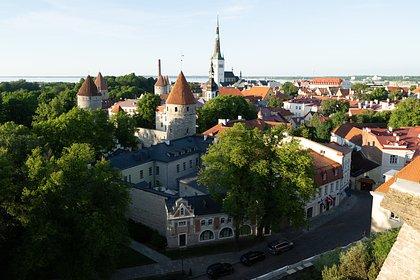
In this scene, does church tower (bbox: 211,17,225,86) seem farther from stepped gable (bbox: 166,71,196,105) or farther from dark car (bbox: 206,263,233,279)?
dark car (bbox: 206,263,233,279)

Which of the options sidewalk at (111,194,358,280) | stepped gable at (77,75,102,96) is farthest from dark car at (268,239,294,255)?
stepped gable at (77,75,102,96)

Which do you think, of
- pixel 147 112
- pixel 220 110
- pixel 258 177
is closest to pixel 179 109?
pixel 220 110

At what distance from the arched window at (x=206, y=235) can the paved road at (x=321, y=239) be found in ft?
11.6

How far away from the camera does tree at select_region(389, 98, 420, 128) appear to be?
55688 millimetres

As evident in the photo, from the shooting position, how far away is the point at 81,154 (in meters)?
23.8

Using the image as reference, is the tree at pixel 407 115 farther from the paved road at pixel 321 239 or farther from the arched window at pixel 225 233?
the arched window at pixel 225 233

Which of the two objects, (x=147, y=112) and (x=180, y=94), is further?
(x=147, y=112)

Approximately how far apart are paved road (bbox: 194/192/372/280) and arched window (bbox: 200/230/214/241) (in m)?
3.55

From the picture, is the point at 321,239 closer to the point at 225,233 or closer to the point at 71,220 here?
the point at 225,233

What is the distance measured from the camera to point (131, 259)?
26.2 meters

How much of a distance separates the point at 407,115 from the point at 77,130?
45.9 m

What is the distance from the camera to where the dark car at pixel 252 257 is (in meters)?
25.6

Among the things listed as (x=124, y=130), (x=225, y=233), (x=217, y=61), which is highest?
(x=217, y=61)

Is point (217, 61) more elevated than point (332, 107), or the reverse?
point (217, 61)
